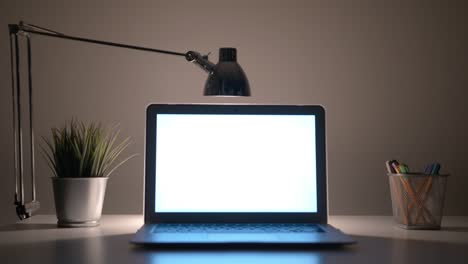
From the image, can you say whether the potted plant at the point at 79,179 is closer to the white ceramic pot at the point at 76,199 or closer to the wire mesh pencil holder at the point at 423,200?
the white ceramic pot at the point at 76,199

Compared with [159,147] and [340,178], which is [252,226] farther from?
[340,178]

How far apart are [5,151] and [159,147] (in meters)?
0.47

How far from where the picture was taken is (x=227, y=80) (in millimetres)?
1268

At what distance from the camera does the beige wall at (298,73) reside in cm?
151

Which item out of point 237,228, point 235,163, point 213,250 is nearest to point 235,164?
point 235,163

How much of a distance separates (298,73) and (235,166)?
366mm

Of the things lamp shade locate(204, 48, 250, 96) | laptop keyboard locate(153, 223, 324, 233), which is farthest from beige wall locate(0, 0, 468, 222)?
laptop keyboard locate(153, 223, 324, 233)

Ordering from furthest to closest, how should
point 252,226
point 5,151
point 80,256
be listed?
point 5,151
point 252,226
point 80,256

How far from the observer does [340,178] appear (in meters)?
1.53

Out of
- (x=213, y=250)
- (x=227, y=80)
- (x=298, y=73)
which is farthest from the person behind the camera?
→ (x=298, y=73)

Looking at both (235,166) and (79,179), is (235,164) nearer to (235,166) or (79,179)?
(235,166)

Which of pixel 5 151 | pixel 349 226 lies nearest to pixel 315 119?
pixel 349 226

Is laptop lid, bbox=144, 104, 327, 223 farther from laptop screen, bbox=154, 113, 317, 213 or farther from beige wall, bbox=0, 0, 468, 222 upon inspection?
beige wall, bbox=0, 0, 468, 222

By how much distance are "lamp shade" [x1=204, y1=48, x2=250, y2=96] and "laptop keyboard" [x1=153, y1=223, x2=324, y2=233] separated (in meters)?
0.27
